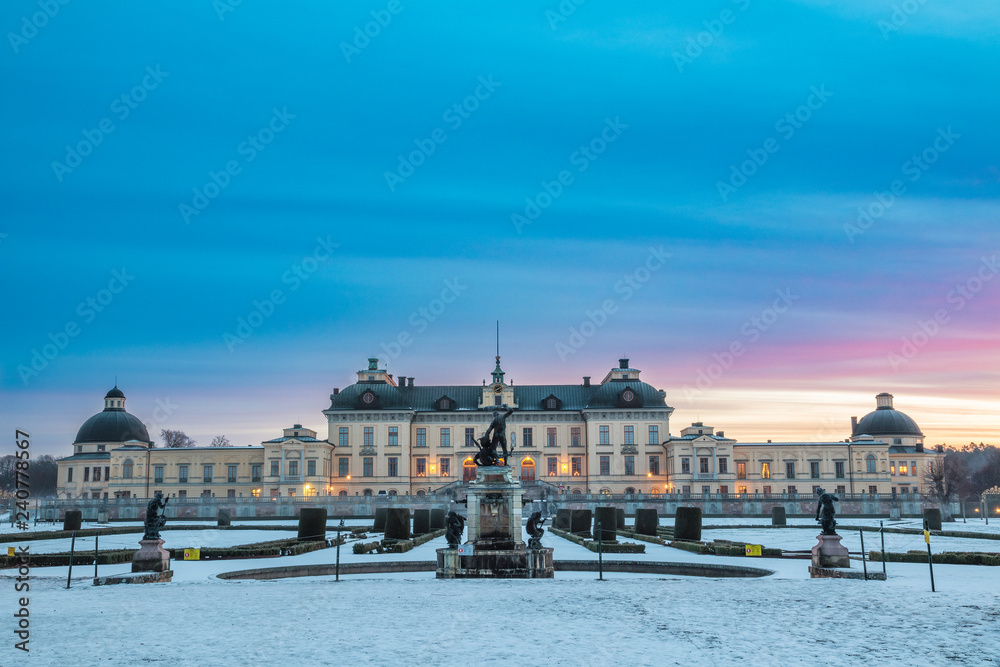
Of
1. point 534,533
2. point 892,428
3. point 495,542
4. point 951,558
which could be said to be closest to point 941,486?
point 892,428

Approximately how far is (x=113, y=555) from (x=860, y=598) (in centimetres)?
2109

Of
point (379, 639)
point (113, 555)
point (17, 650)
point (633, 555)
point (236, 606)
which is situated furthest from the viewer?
point (633, 555)

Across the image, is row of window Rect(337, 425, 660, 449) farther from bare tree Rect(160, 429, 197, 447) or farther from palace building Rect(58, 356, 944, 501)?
bare tree Rect(160, 429, 197, 447)

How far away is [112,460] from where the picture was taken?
87.4m

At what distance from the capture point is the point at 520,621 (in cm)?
1480

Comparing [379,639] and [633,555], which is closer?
[379,639]

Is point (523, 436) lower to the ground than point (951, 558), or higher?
higher

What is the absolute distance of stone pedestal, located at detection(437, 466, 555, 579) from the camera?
2238 centimetres

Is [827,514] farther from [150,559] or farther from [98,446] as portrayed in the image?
[98,446]

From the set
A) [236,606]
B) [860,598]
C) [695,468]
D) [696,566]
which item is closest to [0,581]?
[236,606]

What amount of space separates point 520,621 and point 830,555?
425 inches

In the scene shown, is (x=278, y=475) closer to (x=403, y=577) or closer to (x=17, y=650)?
(x=403, y=577)

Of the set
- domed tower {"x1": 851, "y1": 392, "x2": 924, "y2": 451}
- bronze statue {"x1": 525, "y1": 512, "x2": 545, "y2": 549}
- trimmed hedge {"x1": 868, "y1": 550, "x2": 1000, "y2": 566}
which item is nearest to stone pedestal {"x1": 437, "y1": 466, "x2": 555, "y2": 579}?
bronze statue {"x1": 525, "y1": 512, "x2": 545, "y2": 549}

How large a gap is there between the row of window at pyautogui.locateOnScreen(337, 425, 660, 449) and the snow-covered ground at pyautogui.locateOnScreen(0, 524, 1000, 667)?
64.9 metres
